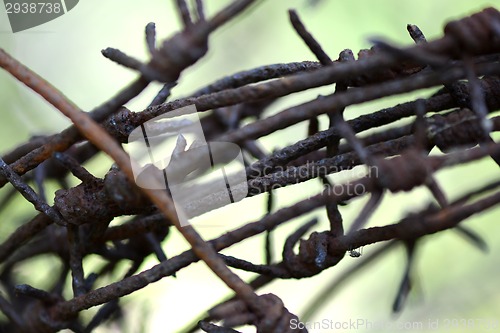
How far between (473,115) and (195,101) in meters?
0.15

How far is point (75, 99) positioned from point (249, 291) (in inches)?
34.2

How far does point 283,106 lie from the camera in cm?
99

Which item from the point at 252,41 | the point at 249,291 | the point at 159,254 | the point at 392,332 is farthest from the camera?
the point at 252,41

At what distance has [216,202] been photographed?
43 cm

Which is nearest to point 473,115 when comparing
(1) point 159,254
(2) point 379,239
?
(2) point 379,239

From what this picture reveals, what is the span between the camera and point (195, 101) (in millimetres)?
361

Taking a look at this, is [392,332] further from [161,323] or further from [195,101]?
[195,101]

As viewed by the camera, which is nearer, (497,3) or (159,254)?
(159,254)

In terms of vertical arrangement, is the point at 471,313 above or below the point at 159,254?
below

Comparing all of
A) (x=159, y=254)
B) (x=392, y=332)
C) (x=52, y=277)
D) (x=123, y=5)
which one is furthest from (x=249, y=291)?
(x=123, y=5)

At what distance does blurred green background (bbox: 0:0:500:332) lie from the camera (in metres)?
1.07

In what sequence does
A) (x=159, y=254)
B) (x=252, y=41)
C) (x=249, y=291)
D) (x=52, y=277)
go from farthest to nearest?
1. (x=252, y=41)
2. (x=52, y=277)
3. (x=159, y=254)
4. (x=249, y=291)

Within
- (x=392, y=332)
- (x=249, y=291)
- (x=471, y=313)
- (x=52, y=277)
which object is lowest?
(x=471, y=313)

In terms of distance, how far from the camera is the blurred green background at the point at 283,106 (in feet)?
3.50
